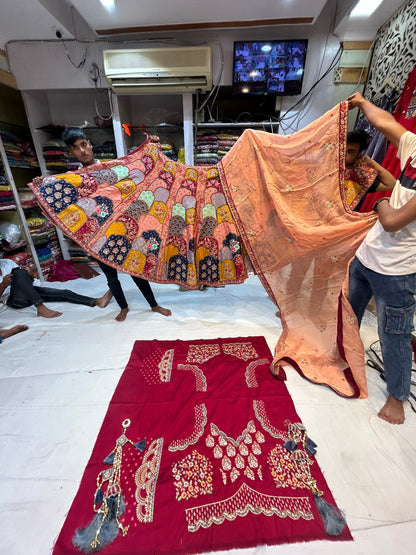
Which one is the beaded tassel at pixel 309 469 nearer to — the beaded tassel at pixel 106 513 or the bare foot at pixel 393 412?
the bare foot at pixel 393 412

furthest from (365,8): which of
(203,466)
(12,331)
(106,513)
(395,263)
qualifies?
(12,331)

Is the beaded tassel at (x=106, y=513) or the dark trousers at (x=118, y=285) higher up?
the dark trousers at (x=118, y=285)

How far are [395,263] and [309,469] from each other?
0.94 m

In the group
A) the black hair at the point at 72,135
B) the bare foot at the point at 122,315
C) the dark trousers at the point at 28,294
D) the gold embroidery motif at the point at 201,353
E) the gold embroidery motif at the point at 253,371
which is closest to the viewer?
the gold embroidery motif at the point at 253,371

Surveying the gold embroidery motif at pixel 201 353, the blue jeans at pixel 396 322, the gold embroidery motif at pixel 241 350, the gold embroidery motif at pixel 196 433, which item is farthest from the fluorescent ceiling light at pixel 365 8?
the gold embroidery motif at pixel 196 433

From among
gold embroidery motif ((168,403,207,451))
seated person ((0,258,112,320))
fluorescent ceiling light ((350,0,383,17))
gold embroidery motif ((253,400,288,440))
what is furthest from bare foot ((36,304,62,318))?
fluorescent ceiling light ((350,0,383,17))

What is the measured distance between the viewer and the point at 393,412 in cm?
117

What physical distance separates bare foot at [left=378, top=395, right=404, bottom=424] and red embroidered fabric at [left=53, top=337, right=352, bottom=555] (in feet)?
1.44

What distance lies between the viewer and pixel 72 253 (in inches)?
129

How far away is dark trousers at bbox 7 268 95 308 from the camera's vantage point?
2135 mm

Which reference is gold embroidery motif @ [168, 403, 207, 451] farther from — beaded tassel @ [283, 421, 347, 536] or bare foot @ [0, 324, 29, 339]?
bare foot @ [0, 324, 29, 339]

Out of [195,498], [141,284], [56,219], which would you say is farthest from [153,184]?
[195,498]

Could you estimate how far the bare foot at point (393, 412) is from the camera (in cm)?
116

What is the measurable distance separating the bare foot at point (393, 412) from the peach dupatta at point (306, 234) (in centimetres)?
12
